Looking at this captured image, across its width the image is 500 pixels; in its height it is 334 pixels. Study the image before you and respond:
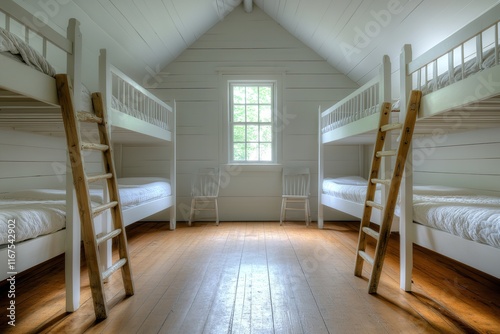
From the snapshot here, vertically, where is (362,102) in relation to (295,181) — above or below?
above

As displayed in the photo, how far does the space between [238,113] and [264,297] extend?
3367 millimetres

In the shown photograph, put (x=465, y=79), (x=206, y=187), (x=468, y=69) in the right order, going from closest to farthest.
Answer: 1. (x=465, y=79)
2. (x=468, y=69)
3. (x=206, y=187)

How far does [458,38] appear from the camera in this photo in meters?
1.58

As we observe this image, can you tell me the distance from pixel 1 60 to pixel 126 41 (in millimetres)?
2597

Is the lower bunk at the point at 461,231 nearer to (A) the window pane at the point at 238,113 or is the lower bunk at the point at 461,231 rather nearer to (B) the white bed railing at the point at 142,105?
(B) the white bed railing at the point at 142,105

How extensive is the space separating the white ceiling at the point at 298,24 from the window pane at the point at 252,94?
0.96 meters

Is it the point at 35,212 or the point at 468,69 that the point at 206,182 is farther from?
the point at 468,69

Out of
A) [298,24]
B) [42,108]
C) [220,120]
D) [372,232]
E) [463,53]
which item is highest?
[298,24]

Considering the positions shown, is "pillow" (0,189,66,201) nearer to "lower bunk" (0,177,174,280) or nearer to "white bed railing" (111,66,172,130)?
"lower bunk" (0,177,174,280)

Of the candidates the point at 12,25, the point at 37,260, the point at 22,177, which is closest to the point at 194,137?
the point at 22,177

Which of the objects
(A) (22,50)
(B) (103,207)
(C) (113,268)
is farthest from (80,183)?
(A) (22,50)

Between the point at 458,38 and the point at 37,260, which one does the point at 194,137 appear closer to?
the point at 37,260

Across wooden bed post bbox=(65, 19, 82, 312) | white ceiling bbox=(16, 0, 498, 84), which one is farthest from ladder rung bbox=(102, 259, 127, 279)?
white ceiling bbox=(16, 0, 498, 84)

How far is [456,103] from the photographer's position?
5.09ft
